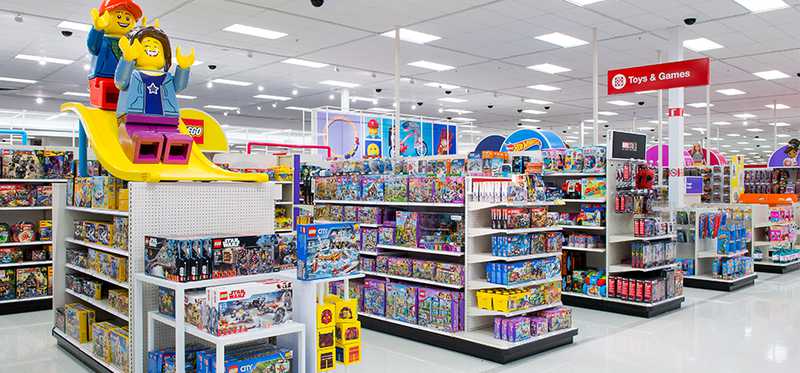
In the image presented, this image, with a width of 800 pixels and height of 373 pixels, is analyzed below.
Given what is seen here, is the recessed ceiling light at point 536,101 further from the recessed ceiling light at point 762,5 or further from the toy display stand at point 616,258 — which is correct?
the toy display stand at point 616,258

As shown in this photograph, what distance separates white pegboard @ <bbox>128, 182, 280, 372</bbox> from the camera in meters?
4.03

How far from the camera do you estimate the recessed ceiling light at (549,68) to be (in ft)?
39.6

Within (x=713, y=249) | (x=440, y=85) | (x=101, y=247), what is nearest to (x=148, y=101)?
(x=101, y=247)

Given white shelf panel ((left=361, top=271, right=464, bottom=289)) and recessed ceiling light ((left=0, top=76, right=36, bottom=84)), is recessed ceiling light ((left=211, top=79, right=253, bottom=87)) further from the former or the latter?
white shelf panel ((left=361, top=271, right=464, bottom=289))

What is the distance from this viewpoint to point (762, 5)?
8.06m

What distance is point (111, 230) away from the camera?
4.69m

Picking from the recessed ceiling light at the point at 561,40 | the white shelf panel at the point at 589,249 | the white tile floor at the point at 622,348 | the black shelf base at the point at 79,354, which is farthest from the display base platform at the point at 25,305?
the recessed ceiling light at the point at 561,40

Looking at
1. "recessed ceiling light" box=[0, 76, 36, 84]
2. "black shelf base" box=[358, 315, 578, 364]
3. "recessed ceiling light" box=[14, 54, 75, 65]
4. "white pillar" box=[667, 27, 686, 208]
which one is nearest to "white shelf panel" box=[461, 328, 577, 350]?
"black shelf base" box=[358, 315, 578, 364]

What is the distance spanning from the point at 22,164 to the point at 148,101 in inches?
162

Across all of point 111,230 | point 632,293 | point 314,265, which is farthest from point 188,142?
point 632,293

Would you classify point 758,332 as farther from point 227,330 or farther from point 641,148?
point 227,330

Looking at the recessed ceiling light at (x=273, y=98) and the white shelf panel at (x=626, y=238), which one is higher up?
the recessed ceiling light at (x=273, y=98)

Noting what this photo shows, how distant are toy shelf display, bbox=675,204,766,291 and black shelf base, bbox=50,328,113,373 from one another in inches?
317

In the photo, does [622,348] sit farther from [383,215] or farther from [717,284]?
[717,284]
